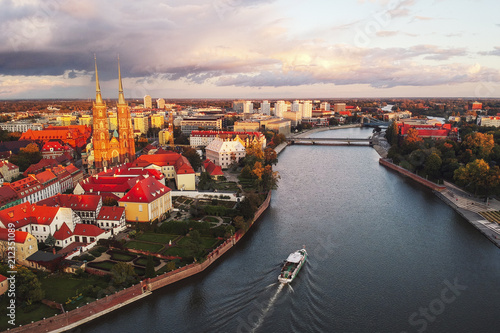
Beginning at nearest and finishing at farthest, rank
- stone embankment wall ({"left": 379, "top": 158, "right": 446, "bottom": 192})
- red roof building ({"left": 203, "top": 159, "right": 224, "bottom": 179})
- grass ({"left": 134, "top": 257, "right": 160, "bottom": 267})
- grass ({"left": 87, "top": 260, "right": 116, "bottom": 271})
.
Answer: grass ({"left": 87, "top": 260, "right": 116, "bottom": 271}) → grass ({"left": 134, "top": 257, "right": 160, "bottom": 267}) → stone embankment wall ({"left": 379, "top": 158, "right": 446, "bottom": 192}) → red roof building ({"left": 203, "top": 159, "right": 224, "bottom": 179})

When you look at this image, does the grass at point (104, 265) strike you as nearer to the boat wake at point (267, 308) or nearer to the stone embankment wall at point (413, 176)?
the boat wake at point (267, 308)

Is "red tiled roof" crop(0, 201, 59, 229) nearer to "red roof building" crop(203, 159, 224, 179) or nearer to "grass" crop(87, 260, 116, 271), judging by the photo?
"grass" crop(87, 260, 116, 271)

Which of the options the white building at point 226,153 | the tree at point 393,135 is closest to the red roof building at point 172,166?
the white building at point 226,153

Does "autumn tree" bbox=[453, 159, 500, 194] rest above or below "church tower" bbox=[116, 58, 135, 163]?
below

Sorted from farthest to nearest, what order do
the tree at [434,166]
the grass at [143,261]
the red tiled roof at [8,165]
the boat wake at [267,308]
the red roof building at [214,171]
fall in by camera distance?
1. the tree at [434,166]
2. the red roof building at [214,171]
3. the red tiled roof at [8,165]
4. the grass at [143,261]
5. the boat wake at [267,308]

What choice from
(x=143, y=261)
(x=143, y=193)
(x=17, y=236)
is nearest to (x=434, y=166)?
(x=143, y=193)

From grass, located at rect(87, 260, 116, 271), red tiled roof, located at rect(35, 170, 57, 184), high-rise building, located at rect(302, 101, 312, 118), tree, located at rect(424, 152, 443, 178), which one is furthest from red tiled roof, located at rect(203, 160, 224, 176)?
high-rise building, located at rect(302, 101, 312, 118)

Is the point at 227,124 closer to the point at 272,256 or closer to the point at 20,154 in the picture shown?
the point at 20,154
